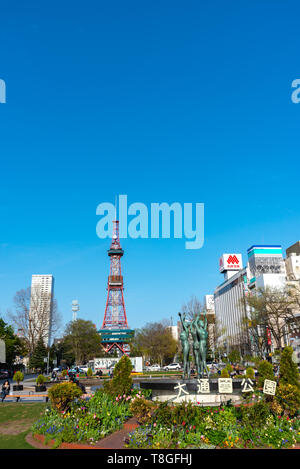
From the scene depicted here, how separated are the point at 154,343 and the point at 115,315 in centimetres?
1495

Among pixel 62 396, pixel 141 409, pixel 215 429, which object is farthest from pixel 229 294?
pixel 215 429

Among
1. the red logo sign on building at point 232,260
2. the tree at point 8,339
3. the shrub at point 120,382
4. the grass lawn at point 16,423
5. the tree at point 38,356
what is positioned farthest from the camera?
the red logo sign on building at point 232,260

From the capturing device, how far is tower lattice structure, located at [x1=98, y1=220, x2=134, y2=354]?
→ 272 feet

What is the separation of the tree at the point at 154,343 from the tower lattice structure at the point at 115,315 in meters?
3.04

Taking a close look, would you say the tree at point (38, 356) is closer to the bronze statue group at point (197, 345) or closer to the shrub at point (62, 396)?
the bronze statue group at point (197, 345)

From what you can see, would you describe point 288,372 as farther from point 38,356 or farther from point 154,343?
point 154,343

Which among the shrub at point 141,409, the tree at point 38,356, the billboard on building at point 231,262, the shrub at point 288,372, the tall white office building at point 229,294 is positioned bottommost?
the tree at point 38,356

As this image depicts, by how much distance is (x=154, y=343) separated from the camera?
77.1 metres

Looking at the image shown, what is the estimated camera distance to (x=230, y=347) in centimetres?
11069

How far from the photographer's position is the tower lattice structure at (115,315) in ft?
272

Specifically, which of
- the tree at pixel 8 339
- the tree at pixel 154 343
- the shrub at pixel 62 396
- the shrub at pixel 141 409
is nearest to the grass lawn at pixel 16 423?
the shrub at pixel 62 396

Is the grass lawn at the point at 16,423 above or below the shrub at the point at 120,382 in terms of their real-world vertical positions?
below

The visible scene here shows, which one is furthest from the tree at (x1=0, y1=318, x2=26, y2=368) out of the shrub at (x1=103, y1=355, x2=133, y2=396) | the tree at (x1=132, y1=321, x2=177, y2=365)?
the shrub at (x1=103, y1=355, x2=133, y2=396)

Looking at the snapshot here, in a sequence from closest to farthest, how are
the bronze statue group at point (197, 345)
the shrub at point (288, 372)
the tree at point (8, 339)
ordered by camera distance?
the shrub at point (288, 372) → the bronze statue group at point (197, 345) → the tree at point (8, 339)
